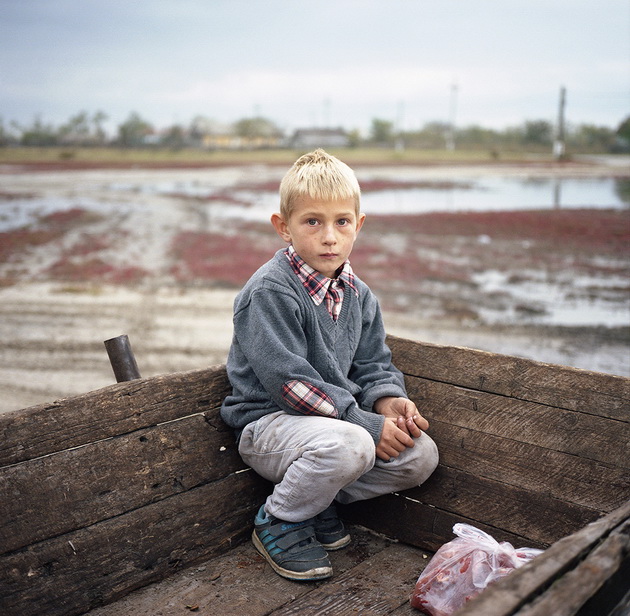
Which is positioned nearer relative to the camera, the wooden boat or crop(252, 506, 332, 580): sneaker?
the wooden boat

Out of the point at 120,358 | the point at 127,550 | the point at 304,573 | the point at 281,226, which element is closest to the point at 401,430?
the point at 304,573

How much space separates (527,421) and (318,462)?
0.75 meters

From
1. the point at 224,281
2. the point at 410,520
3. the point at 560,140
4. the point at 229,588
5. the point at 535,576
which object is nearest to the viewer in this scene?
the point at 535,576

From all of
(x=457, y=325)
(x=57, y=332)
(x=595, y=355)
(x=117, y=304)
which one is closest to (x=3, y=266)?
(x=117, y=304)

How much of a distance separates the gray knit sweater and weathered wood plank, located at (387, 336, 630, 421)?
115 millimetres

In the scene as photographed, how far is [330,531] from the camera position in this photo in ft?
8.72

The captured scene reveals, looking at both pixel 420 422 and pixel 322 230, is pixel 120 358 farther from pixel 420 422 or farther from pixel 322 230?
pixel 420 422

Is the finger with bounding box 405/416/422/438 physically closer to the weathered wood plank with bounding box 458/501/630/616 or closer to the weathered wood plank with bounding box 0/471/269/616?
the weathered wood plank with bounding box 0/471/269/616

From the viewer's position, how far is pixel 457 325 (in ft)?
29.7

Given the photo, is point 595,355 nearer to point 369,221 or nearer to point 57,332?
point 57,332

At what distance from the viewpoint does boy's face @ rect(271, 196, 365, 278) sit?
2.52 metres

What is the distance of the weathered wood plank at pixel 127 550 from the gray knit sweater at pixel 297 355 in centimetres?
28

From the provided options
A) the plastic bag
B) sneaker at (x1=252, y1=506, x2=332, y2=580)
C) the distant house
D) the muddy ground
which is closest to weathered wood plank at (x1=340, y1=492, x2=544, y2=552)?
the plastic bag

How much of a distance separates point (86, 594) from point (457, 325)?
7333 millimetres
